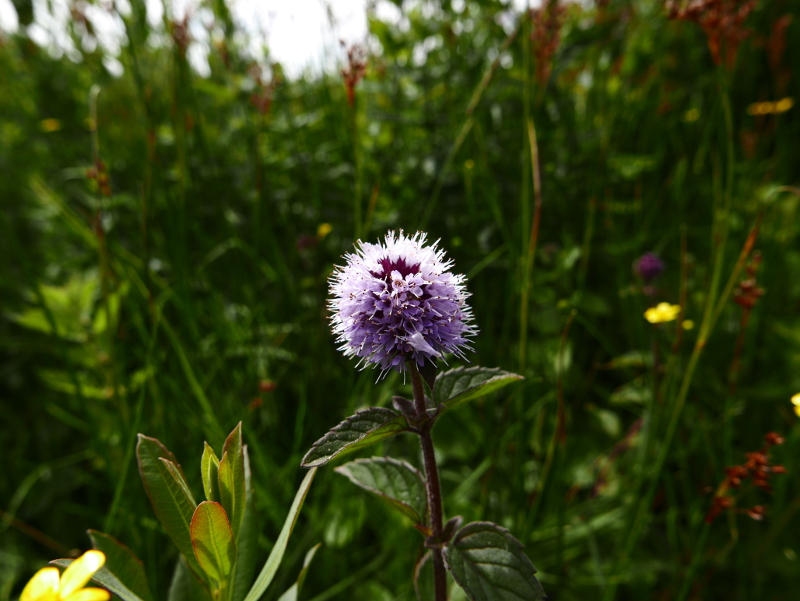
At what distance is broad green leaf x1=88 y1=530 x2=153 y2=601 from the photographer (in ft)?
2.52

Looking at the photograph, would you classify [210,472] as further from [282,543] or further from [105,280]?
[105,280]

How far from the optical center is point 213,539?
669 mm

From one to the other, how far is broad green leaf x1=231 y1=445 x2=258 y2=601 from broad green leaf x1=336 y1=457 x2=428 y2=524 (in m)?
0.16

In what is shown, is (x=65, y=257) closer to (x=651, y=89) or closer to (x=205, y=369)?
(x=205, y=369)

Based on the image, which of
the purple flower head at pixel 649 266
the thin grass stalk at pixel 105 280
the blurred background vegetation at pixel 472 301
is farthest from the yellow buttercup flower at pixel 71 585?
the purple flower head at pixel 649 266

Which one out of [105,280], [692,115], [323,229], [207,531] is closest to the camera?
[207,531]

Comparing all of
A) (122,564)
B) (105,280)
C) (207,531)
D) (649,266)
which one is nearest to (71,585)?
(207,531)

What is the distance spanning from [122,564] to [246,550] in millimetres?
173

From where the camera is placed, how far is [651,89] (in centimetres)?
244

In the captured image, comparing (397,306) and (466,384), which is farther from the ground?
→ (397,306)

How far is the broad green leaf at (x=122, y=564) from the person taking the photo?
769 mm

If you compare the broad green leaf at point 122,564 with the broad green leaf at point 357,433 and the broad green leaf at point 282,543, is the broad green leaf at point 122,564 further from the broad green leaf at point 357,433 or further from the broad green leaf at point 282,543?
the broad green leaf at point 357,433

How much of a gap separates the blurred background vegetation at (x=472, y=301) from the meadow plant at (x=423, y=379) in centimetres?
45

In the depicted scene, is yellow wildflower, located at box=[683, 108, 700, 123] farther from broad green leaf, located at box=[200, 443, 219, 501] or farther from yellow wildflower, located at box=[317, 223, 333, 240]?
broad green leaf, located at box=[200, 443, 219, 501]
